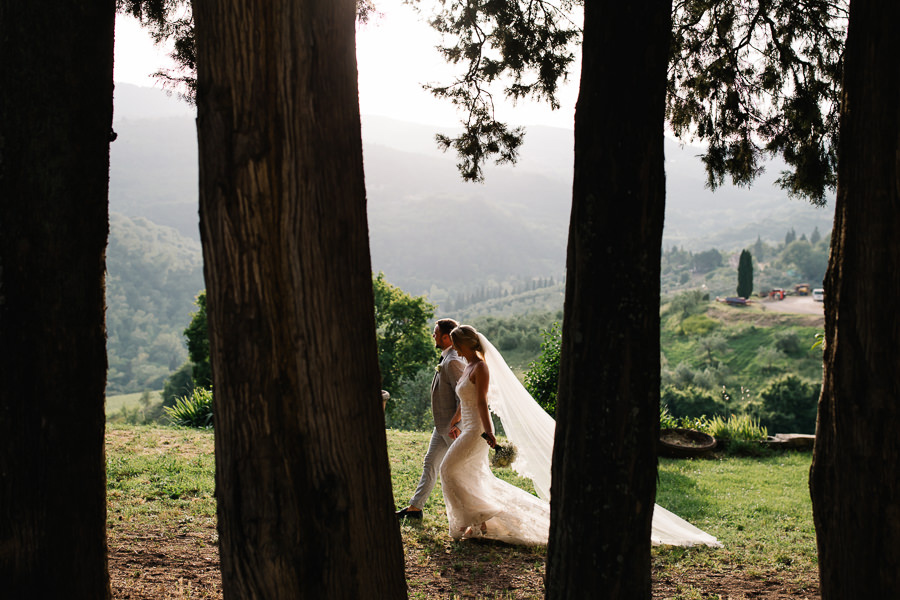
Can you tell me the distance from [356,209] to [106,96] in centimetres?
147

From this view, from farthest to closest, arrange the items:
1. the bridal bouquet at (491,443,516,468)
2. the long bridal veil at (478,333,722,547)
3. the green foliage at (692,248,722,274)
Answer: the green foliage at (692,248,722,274), the long bridal veil at (478,333,722,547), the bridal bouquet at (491,443,516,468)

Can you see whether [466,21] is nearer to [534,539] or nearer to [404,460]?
[534,539]

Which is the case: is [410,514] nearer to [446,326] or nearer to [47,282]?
[446,326]

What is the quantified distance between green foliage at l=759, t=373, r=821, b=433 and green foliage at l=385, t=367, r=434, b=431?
48.7ft

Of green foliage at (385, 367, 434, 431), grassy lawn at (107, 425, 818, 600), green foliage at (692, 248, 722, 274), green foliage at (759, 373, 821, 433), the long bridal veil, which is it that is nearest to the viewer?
grassy lawn at (107, 425, 818, 600)

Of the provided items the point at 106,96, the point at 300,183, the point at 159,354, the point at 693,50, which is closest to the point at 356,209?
the point at 300,183

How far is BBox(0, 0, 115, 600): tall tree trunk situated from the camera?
282 cm

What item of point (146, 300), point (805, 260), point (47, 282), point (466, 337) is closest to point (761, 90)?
point (466, 337)

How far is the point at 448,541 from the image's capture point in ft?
18.2

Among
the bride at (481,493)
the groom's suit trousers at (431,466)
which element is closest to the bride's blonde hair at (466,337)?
the bride at (481,493)

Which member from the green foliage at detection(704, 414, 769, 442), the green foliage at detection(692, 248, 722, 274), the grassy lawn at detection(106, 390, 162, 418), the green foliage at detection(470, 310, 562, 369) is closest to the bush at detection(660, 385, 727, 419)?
the green foliage at detection(470, 310, 562, 369)

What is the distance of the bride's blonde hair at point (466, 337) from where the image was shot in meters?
5.68

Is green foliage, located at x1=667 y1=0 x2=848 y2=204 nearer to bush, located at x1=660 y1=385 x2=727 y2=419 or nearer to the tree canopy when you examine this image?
the tree canopy

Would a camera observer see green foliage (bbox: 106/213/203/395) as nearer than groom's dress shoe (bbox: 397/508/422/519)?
No
